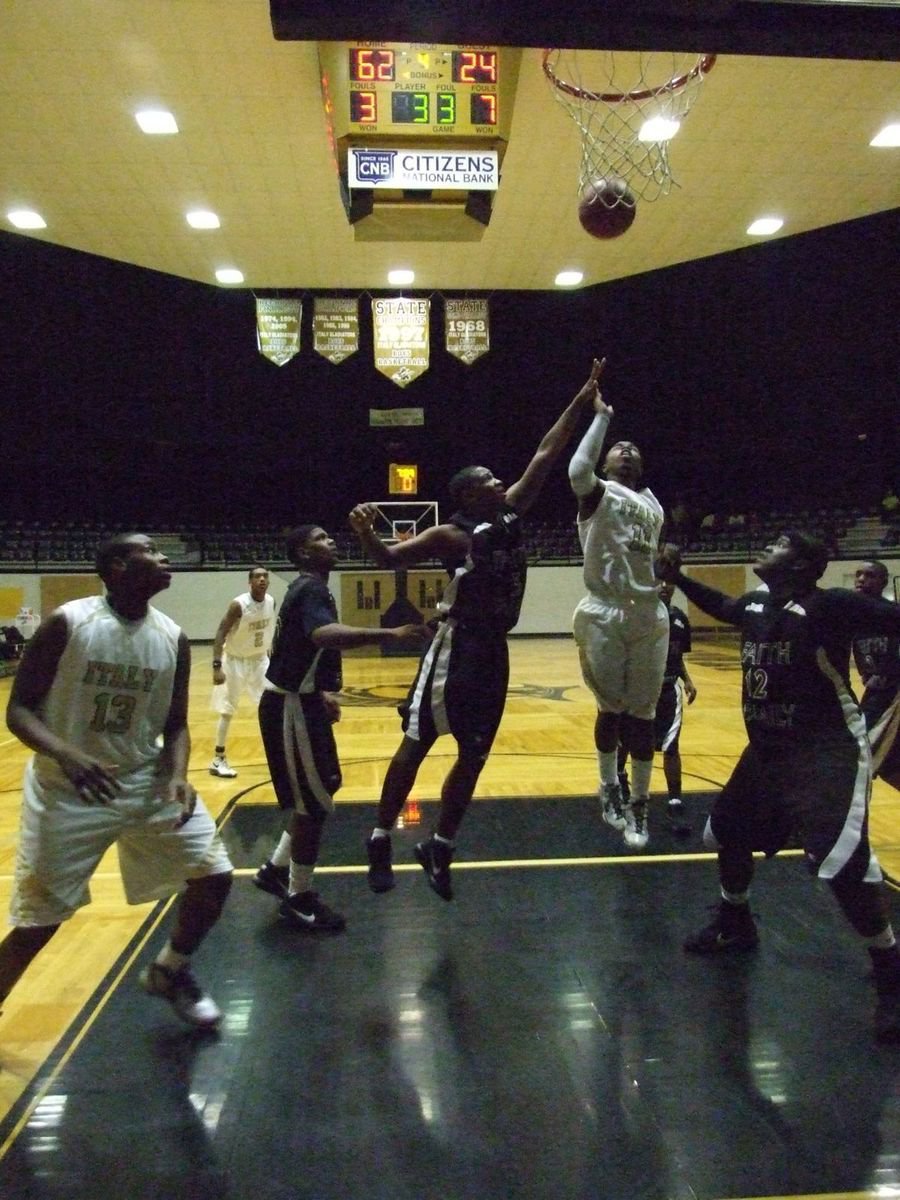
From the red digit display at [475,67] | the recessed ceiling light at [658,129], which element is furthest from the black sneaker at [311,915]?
the recessed ceiling light at [658,129]

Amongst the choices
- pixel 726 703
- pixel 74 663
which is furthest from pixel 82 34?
pixel 726 703

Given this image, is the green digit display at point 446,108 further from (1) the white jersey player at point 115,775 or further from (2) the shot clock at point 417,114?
(1) the white jersey player at point 115,775

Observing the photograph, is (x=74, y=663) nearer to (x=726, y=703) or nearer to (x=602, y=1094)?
(x=602, y=1094)

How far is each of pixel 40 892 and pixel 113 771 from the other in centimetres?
43

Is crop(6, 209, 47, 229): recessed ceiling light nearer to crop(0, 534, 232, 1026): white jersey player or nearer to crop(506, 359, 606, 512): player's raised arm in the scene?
crop(506, 359, 606, 512): player's raised arm

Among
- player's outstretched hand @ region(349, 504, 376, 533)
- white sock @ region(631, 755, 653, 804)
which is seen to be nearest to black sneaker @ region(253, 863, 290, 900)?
player's outstretched hand @ region(349, 504, 376, 533)

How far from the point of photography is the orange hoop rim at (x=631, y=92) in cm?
799

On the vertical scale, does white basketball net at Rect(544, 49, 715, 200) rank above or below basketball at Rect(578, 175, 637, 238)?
above

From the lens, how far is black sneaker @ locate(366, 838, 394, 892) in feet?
13.9

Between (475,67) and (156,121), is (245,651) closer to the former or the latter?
(475,67)

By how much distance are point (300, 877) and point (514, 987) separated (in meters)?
1.17

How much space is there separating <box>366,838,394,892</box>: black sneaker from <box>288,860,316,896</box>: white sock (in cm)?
29

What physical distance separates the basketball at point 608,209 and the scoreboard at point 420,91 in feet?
8.68

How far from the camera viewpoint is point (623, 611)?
16.3 feet
